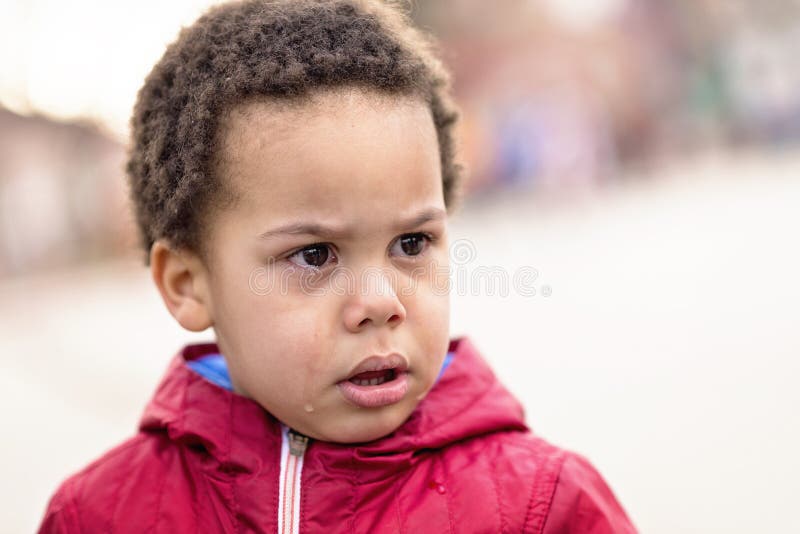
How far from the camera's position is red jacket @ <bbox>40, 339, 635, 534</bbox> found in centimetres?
141

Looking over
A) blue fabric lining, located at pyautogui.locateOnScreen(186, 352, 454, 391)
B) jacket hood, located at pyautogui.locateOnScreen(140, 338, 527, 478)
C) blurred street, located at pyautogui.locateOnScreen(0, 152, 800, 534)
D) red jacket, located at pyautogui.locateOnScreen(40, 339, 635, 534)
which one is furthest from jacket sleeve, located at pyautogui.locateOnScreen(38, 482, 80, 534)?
blurred street, located at pyautogui.locateOnScreen(0, 152, 800, 534)

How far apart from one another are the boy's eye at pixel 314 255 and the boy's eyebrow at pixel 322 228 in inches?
1.5

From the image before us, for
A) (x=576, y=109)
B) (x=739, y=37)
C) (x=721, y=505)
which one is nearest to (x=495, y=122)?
(x=576, y=109)

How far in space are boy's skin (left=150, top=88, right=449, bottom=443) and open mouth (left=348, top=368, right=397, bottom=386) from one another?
0.06 feet

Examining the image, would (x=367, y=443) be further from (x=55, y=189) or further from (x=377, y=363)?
(x=55, y=189)

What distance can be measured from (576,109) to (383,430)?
16220mm

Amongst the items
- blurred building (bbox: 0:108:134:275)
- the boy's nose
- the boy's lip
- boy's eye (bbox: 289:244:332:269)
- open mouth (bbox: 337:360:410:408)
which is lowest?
open mouth (bbox: 337:360:410:408)

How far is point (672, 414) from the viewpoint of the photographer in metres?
3.57

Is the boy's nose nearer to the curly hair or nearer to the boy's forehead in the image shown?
the boy's forehead

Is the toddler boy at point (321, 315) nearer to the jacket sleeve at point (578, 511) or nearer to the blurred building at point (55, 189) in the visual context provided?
the jacket sleeve at point (578, 511)

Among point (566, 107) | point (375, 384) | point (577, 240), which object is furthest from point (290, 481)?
point (566, 107)

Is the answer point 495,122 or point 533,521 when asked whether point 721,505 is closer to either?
point 533,521

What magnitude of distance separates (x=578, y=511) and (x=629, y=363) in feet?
10.0

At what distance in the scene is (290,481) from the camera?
145 cm
